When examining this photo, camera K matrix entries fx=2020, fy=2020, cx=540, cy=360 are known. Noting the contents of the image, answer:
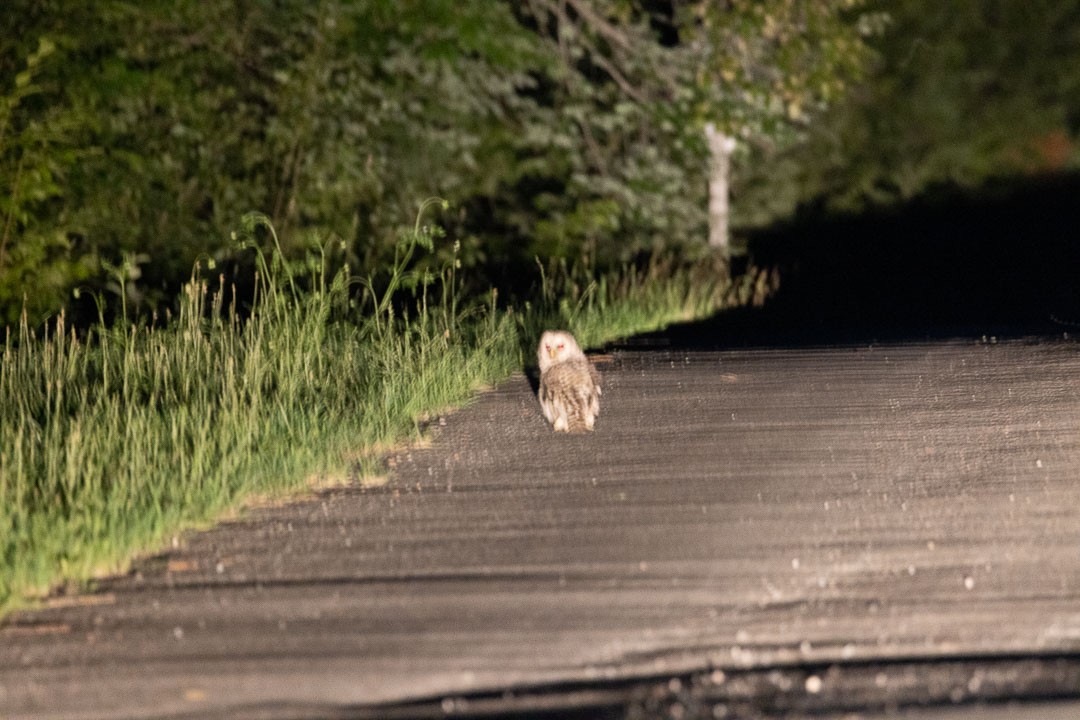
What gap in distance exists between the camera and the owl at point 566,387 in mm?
8797

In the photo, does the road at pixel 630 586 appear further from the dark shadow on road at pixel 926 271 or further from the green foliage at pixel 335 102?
the green foliage at pixel 335 102

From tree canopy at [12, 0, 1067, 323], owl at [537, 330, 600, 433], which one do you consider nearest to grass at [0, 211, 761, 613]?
owl at [537, 330, 600, 433]

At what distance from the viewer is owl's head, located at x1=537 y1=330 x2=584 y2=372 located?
29.4 ft

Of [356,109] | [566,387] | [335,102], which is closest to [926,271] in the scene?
[356,109]

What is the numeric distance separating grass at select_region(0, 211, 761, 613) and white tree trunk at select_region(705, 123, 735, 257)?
7.82 meters

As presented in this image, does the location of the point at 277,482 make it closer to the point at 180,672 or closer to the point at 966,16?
the point at 180,672

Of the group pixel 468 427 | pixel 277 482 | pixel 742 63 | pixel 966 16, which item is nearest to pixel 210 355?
pixel 468 427

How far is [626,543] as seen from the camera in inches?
272

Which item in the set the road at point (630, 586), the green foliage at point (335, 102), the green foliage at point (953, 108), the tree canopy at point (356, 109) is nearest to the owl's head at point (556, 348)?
the road at point (630, 586)

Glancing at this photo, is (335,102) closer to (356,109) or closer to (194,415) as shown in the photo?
(356,109)

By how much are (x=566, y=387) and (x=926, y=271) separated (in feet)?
68.0

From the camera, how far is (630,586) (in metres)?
6.35

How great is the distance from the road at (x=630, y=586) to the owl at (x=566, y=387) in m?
0.11

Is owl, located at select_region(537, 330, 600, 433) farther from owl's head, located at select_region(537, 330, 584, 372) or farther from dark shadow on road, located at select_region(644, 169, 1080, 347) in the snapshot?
dark shadow on road, located at select_region(644, 169, 1080, 347)
